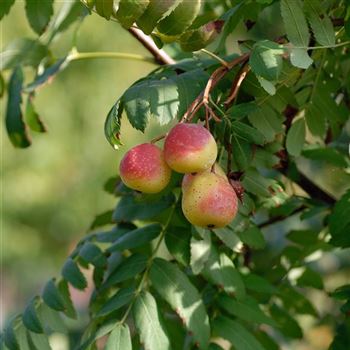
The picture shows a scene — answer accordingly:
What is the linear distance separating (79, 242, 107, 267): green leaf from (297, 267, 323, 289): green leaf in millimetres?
361

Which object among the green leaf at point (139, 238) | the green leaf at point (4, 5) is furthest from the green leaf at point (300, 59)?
the green leaf at point (4, 5)

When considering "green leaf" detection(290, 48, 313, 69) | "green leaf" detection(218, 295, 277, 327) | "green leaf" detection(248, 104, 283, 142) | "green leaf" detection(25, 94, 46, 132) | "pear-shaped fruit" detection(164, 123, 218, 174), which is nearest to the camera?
"pear-shaped fruit" detection(164, 123, 218, 174)

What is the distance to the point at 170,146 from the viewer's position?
798 mm

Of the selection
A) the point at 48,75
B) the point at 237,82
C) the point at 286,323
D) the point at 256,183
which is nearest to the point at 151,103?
the point at 237,82

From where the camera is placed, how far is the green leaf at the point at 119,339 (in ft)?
3.18

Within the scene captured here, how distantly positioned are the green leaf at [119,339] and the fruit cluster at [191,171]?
0.22 m

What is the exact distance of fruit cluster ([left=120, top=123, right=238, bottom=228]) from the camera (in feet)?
2.60

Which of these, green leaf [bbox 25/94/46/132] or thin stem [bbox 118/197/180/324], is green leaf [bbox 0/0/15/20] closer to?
green leaf [bbox 25/94/46/132]

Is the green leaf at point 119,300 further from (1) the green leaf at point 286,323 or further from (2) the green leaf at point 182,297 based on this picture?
(1) the green leaf at point 286,323

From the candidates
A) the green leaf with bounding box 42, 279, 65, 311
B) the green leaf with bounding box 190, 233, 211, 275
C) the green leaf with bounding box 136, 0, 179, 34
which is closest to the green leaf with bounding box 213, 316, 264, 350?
the green leaf with bounding box 190, 233, 211, 275

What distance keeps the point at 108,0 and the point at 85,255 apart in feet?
1.43

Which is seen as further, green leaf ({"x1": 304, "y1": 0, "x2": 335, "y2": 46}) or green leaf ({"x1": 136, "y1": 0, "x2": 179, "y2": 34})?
green leaf ({"x1": 304, "y1": 0, "x2": 335, "y2": 46})

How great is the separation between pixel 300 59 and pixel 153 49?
40 centimetres

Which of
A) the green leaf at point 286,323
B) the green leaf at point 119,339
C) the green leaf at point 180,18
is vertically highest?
the green leaf at point 180,18
